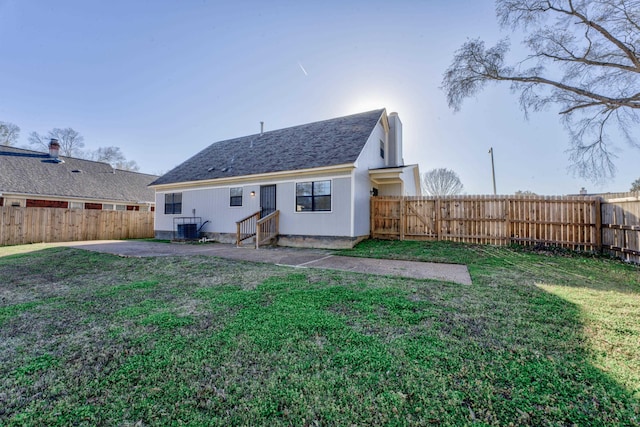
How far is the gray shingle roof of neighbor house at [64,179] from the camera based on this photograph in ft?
50.2

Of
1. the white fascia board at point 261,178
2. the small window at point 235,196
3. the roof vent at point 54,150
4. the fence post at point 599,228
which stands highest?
the roof vent at point 54,150

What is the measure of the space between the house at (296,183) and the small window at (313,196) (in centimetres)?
4

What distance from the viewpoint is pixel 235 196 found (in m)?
11.8

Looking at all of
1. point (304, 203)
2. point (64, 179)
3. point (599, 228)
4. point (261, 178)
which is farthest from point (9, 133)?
point (599, 228)

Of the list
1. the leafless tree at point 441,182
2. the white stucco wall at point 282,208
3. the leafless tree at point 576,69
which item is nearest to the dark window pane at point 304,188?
the white stucco wall at point 282,208

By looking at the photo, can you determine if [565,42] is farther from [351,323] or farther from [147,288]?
[147,288]

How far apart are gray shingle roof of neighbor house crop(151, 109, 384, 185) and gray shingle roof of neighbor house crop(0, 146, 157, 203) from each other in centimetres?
807

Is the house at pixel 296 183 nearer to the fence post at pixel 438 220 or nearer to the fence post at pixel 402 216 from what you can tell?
the fence post at pixel 402 216

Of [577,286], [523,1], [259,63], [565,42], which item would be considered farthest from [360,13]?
[577,286]

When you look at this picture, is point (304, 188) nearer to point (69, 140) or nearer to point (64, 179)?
point (64, 179)

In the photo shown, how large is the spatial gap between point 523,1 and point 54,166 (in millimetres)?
28197

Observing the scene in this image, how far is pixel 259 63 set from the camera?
10.7 metres

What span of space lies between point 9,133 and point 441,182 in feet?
138

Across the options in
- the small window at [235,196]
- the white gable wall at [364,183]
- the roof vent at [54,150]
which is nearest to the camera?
the white gable wall at [364,183]
